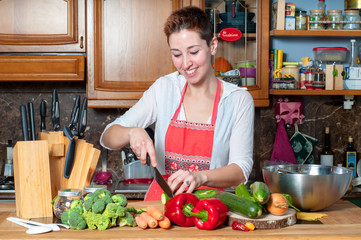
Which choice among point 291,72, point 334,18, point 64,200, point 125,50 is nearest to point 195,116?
point 64,200

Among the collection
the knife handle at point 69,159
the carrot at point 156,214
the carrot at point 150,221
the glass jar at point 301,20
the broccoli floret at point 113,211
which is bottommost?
the carrot at point 150,221

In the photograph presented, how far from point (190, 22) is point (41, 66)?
136cm

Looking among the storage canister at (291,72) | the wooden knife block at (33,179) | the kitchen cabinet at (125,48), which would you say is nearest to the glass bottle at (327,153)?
the storage canister at (291,72)

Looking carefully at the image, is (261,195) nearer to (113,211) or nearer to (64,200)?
(113,211)

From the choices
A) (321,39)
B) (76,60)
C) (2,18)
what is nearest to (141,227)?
(76,60)

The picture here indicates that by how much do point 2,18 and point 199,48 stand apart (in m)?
1.58

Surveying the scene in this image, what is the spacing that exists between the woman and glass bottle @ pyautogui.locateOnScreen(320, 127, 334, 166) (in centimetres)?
138

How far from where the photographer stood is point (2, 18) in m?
2.96

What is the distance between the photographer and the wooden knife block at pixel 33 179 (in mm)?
1560

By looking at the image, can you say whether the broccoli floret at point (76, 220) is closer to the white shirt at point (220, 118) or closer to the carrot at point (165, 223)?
the carrot at point (165, 223)

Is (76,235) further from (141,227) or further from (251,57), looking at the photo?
(251,57)

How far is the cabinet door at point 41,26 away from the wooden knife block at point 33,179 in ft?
4.98

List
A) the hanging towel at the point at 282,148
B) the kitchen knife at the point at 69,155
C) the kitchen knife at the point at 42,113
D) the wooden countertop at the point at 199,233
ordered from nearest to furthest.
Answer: the wooden countertop at the point at 199,233 < the kitchen knife at the point at 69,155 < the kitchen knife at the point at 42,113 < the hanging towel at the point at 282,148

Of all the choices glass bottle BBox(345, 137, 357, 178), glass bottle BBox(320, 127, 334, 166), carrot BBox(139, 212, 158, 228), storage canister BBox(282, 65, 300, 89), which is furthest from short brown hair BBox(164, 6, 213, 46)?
glass bottle BBox(345, 137, 357, 178)
